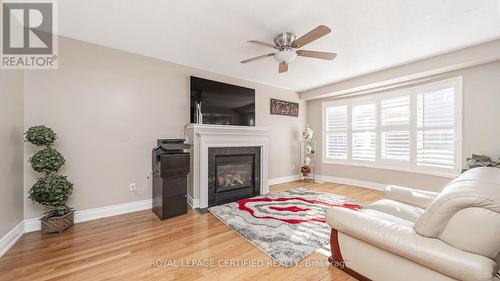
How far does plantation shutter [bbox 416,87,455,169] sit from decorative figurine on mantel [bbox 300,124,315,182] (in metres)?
2.20

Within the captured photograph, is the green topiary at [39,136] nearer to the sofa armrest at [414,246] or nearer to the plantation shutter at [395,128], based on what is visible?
the sofa armrest at [414,246]

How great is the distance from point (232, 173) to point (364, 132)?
3.28 m

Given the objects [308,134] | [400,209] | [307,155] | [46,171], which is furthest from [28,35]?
[307,155]

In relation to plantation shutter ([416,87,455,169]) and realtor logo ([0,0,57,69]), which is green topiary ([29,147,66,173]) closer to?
realtor logo ([0,0,57,69])

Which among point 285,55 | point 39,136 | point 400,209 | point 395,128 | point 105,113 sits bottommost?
point 400,209

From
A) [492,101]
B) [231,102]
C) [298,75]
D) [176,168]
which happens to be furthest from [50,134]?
[492,101]

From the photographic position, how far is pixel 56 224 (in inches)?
88.9

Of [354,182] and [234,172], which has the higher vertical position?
[234,172]

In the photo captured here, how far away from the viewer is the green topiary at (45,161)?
7.02 ft

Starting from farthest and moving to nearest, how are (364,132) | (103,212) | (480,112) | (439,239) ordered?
(364,132) → (480,112) → (103,212) → (439,239)

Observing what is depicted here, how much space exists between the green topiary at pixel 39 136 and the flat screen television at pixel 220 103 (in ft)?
6.00

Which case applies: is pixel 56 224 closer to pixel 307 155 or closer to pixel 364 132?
pixel 307 155

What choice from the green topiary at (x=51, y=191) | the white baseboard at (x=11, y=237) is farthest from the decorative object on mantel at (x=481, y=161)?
the white baseboard at (x=11, y=237)

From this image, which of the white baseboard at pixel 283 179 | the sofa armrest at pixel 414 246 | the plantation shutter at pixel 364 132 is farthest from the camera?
the white baseboard at pixel 283 179
